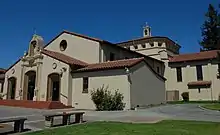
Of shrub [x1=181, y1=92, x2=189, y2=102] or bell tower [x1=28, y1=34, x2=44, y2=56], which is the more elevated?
bell tower [x1=28, y1=34, x2=44, y2=56]

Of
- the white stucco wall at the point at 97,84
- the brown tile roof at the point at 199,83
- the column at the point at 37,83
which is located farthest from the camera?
the brown tile roof at the point at 199,83

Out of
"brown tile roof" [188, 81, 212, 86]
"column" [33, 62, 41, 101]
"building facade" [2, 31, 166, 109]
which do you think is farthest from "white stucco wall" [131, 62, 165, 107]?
"column" [33, 62, 41, 101]

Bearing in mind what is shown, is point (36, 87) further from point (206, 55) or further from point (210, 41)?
point (210, 41)

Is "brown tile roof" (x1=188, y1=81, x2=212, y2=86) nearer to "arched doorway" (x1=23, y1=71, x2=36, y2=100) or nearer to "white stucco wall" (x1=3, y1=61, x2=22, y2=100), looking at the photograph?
"arched doorway" (x1=23, y1=71, x2=36, y2=100)

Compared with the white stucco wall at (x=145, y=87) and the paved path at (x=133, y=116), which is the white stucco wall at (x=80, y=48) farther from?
the paved path at (x=133, y=116)

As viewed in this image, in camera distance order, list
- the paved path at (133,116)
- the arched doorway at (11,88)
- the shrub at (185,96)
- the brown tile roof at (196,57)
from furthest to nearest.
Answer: the brown tile roof at (196,57) → the shrub at (185,96) → the arched doorway at (11,88) → the paved path at (133,116)

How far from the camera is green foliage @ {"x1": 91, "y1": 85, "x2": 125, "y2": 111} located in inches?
803

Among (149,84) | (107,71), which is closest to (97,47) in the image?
(107,71)

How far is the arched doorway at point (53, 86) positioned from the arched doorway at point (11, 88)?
671cm

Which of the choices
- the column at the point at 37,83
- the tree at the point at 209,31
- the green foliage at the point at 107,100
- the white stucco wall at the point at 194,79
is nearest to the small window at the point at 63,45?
the column at the point at 37,83

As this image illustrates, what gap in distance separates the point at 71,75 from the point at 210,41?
1811 inches

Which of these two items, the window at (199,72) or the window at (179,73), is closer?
the window at (199,72)

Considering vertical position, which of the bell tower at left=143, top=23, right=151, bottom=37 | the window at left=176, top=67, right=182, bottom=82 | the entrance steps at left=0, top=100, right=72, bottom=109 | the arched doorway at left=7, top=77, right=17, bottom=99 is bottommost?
the entrance steps at left=0, top=100, right=72, bottom=109

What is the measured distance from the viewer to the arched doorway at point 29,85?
2853 centimetres
